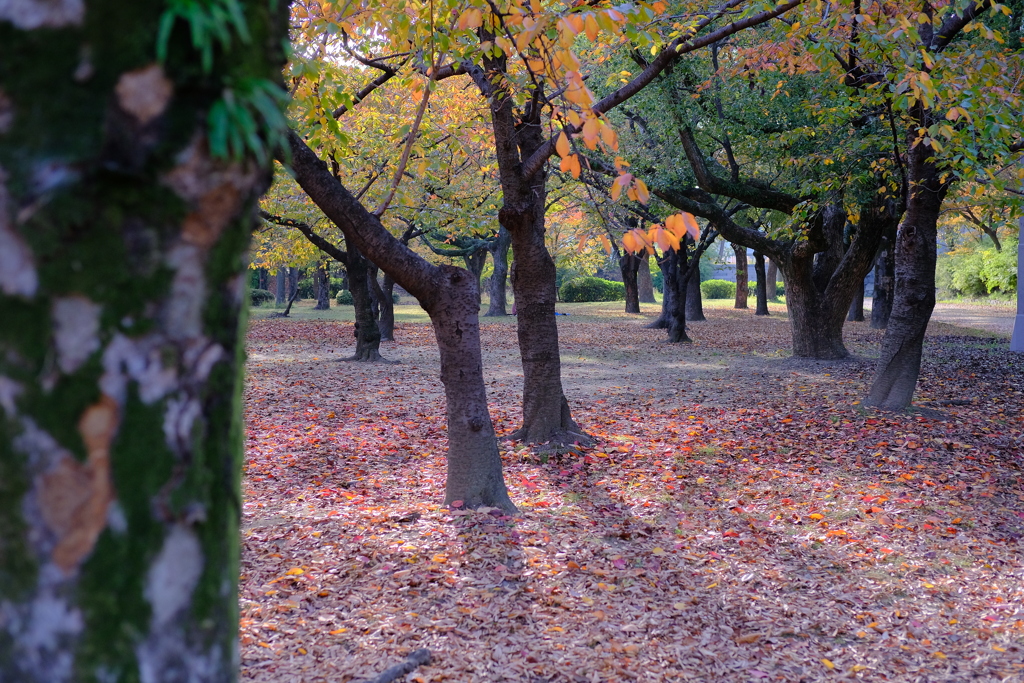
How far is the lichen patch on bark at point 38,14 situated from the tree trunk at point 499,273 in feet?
87.4

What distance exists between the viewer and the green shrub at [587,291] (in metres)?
42.7

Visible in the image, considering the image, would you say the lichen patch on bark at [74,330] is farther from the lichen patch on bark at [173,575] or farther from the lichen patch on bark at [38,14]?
the lichen patch on bark at [38,14]

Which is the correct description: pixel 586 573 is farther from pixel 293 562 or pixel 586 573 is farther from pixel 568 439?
pixel 568 439

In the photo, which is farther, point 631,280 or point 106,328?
point 631,280

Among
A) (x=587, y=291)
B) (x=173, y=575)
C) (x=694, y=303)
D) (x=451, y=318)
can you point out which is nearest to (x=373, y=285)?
(x=451, y=318)

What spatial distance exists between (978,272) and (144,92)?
45216 mm

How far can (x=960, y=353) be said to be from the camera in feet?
52.0

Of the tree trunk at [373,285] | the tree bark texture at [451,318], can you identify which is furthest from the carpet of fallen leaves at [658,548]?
the tree trunk at [373,285]

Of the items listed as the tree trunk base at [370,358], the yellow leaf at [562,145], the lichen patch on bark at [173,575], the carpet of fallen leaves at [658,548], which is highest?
the yellow leaf at [562,145]

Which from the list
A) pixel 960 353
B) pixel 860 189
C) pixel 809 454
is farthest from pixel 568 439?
pixel 960 353

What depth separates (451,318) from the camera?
5.66m

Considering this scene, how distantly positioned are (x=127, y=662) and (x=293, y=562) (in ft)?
12.5

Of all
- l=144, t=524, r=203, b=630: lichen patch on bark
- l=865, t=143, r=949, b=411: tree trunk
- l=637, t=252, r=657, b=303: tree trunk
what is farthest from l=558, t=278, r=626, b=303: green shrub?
l=144, t=524, r=203, b=630: lichen patch on bark

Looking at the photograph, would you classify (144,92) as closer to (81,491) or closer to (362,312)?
(81,491)
